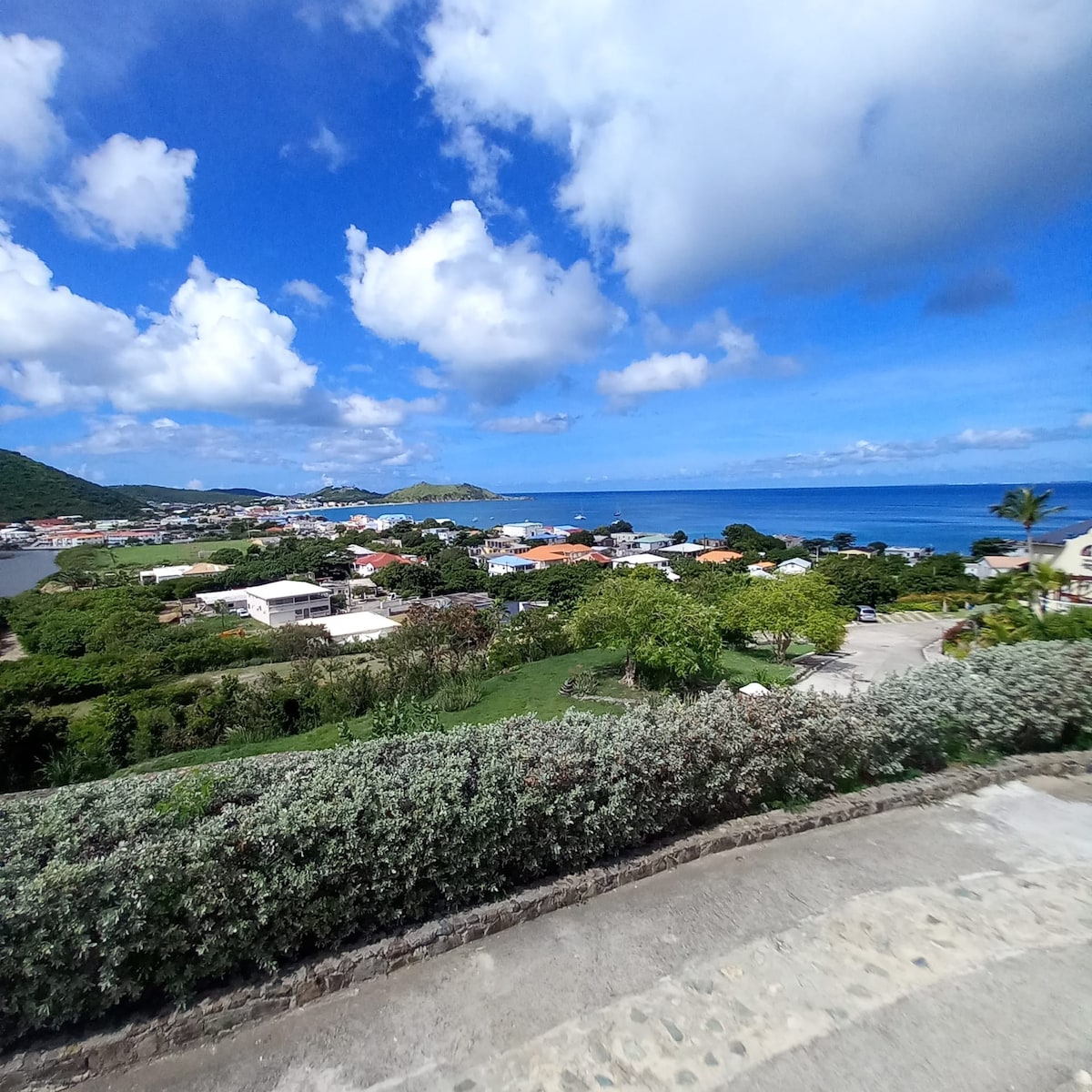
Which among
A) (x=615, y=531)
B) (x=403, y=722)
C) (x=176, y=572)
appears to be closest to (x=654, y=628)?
(x=403, y=722)

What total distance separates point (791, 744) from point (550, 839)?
2.06 metres

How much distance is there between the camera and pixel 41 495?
11744 cm

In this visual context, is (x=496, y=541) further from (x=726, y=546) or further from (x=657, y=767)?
(x=657, y=767)

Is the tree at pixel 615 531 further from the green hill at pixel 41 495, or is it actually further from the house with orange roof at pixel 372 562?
the green hill at pixel 41 495

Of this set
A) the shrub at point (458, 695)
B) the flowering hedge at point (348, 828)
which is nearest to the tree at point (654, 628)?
the shrub at point (458, 695)

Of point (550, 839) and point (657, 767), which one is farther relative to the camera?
point (657, 767)

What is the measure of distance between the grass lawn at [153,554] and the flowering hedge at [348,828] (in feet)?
260

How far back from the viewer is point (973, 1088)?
7.64 ft

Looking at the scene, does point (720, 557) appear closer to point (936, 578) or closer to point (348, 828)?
point (936, 578)

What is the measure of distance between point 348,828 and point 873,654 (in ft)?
64.0

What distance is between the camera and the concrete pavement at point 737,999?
2434 mm

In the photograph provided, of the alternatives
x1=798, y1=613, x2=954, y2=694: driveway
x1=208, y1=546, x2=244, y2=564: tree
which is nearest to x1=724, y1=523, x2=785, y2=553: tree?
x1=798, y1=613, x2=954, y2=694: driveway

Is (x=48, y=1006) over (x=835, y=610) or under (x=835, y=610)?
over

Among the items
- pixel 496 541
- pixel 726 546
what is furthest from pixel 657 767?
pixel 496 541
